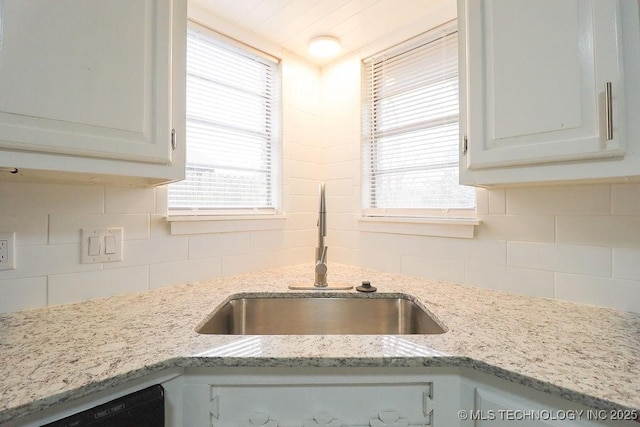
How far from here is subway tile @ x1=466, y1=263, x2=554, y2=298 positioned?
1189 mm

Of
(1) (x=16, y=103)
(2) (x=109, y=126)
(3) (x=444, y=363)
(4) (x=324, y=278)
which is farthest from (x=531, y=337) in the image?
(1) (x=16, y=103)

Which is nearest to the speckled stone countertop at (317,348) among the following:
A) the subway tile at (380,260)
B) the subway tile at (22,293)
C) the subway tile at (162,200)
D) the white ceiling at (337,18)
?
the subway tile at (22,293)

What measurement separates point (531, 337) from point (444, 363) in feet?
0.93

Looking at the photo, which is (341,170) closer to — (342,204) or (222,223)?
(342,204)

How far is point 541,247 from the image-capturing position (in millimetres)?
1194

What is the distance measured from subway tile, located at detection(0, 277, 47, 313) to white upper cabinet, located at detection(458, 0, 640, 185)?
1.49 metres

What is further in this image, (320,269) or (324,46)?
(324,46)

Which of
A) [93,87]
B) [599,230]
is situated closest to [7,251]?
[93,87]

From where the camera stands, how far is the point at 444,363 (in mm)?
742

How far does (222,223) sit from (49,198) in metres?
0.65

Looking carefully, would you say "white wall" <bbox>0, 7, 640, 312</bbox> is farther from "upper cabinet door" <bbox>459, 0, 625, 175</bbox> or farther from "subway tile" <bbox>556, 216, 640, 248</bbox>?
"upper cabinet door" <bbox>459, 0, 625, 175</bbox>

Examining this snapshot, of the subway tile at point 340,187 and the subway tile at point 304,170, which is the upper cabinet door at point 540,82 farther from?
the subway tile at point 304,170

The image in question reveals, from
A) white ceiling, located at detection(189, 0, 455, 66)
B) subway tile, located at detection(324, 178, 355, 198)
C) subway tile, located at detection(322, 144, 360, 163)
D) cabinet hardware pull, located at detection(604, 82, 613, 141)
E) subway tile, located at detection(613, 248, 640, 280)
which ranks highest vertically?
white ceiling, located at detection(189, 0, 455, 66)

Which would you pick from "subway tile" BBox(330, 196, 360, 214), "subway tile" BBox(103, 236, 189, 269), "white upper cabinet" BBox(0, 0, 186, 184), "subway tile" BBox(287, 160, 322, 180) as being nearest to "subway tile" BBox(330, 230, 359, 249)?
"subway tile" BBox(330, 196, 360, 214)
